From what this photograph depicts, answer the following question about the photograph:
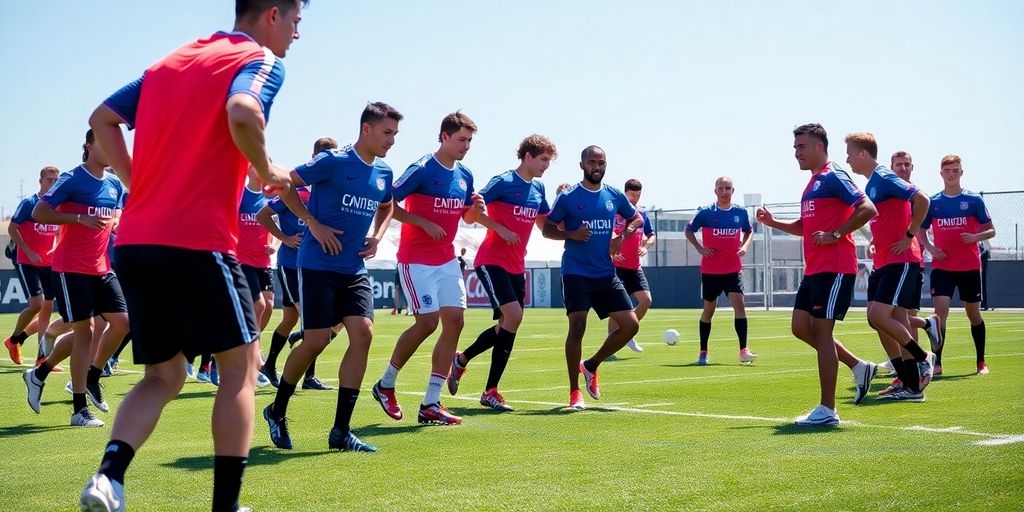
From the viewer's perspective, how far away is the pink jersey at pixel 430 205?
8.67 m

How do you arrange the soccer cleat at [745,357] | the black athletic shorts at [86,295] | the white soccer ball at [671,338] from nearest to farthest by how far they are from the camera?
1. the black athletic shorts at [86,295]
2. the soccer cleat at [745,357]
3. the white soccer ball at [671,338]

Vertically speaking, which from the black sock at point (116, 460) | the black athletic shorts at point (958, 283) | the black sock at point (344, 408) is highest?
the black athletic shorts at point (958, 283)

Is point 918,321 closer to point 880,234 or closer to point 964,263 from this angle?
point 964,263

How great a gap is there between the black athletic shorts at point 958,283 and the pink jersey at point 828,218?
538cm

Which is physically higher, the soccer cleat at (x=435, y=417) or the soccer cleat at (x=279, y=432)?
the soccer cleat at (x=279, y=432)

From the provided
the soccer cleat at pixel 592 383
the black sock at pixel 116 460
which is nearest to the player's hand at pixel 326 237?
the black sock at pixel 116 460

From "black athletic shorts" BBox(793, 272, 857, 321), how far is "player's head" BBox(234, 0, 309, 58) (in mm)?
5136

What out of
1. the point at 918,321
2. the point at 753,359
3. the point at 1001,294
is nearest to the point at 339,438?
the point at 918,321

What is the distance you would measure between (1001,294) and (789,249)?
9.90 meters

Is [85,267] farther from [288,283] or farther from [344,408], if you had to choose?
[344,408]

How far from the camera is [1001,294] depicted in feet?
108

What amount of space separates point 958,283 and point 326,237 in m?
9.12

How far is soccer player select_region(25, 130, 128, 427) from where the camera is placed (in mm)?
8750

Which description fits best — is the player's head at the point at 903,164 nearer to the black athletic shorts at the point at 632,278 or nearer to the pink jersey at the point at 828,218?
the pink jersey at the point at 828,218
